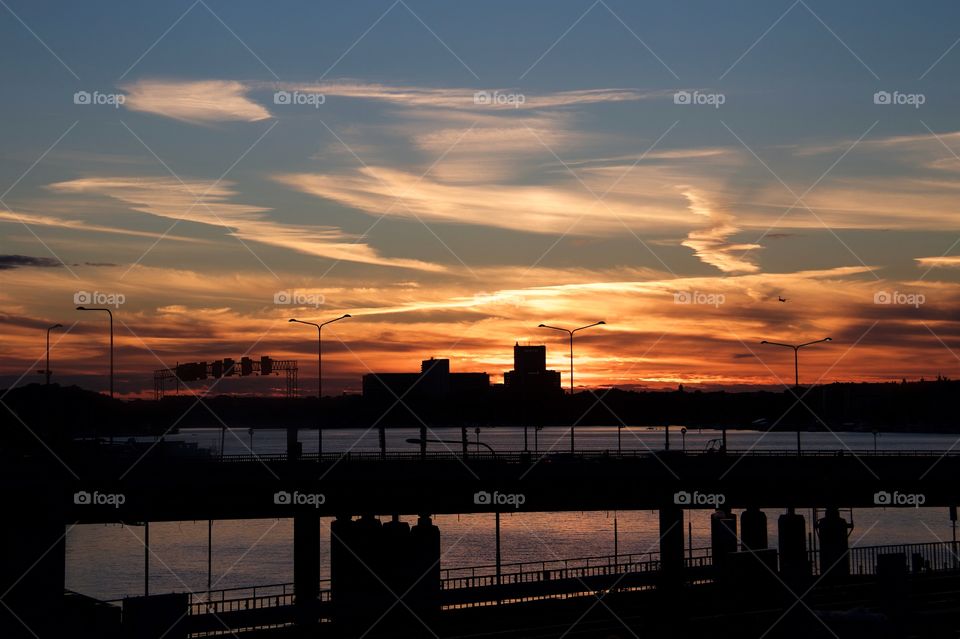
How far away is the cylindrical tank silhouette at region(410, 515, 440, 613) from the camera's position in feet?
194

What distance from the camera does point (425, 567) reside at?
84875mm

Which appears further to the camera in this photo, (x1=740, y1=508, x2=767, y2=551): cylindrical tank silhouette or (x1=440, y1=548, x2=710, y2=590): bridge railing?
(x1=740, y1=508, x2=767, y2=551): cylindrical tank silhouette

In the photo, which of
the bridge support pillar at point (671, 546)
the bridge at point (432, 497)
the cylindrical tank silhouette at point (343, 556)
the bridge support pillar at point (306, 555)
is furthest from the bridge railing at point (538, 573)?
the cylindrical tank silhouette at point (343, 556)

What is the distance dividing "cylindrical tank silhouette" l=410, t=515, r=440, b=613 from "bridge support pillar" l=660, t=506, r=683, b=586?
13029 mm

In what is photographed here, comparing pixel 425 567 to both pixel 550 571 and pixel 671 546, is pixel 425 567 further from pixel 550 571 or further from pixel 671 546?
pixel 671 546

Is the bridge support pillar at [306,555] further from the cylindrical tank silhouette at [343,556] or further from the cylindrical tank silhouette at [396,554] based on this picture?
the cylindrical tank silhouette at [343,556]

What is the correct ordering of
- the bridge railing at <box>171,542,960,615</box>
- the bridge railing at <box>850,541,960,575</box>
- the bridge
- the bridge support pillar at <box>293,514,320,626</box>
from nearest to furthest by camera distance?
the bridge
the bridge railing at <box>850,541,960,575</box>
the bridge railing at <box>171,542,960,615</box>
the bridge support pillar at <box>293,514,320,626</box>

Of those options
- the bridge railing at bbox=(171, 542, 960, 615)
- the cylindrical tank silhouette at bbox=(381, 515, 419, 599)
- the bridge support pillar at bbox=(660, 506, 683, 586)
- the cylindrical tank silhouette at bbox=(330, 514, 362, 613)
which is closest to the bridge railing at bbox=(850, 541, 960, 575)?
the bridge railing at bbox=(171, 542, 960, 615)

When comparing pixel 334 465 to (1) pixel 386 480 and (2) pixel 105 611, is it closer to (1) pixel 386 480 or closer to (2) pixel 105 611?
(1) pixel 386 480

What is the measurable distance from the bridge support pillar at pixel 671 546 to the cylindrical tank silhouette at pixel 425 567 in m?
13.0

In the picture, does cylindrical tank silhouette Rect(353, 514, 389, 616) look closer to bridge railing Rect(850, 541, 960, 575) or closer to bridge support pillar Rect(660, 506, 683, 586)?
bridge support pillar Rect(660, 506, 683, 586)

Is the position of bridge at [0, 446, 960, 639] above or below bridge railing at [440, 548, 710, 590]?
above

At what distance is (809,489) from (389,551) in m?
39.3

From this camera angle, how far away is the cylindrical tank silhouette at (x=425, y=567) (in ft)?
194
